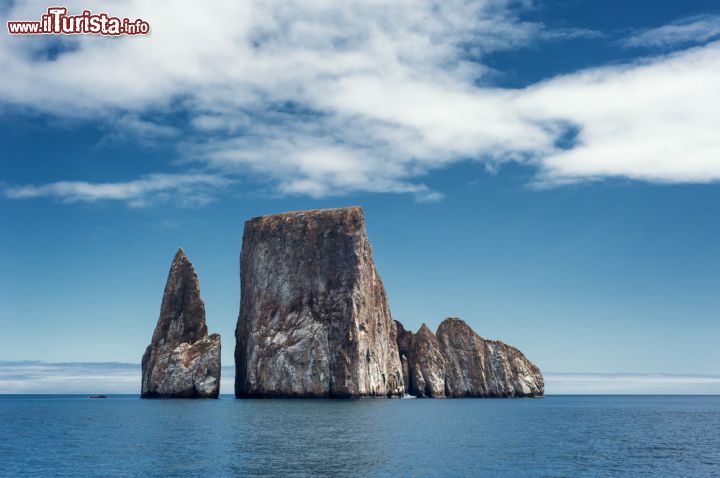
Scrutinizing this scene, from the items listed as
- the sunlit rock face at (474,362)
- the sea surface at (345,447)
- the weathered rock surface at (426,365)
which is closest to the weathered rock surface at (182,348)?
the sea surface at (345,447)

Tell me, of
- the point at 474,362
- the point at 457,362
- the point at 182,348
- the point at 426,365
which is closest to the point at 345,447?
the point at 182,348

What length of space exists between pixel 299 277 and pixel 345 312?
14044mm

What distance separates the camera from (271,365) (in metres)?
136

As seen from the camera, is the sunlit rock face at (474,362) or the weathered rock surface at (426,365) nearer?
the weathered rock surface at (426,365)

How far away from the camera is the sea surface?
1795 inches

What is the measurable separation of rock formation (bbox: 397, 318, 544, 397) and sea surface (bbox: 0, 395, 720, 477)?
7908cm

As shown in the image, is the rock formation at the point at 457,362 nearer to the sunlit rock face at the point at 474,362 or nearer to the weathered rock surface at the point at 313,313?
the sunlit rock face at the point at 474,362

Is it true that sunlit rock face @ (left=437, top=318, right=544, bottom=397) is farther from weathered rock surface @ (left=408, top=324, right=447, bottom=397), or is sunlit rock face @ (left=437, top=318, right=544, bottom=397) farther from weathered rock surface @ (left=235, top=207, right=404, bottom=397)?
weathered rock surface @ (left=235, top=207, right=404, bottom=397)

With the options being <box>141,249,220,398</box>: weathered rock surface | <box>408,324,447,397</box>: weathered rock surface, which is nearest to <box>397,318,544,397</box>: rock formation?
<box>408,324,447,397</box>: weathered rock surface

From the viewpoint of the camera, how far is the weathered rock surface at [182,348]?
5192 inches

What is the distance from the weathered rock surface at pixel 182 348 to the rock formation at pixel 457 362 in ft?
180

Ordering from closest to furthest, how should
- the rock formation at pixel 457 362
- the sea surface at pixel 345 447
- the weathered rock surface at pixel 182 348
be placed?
the sea surface at pixel 345 447 < the weathered rock surface at pixel 182 348 < the rock formation at pixel 457 362

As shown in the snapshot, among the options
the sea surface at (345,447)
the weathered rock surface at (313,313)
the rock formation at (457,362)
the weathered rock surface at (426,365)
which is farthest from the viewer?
the rock formation at (457,362)

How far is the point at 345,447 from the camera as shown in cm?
5603
